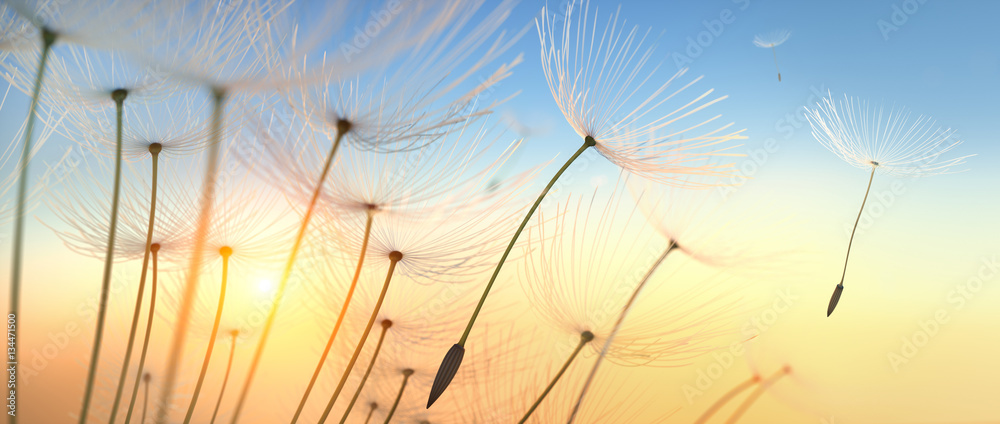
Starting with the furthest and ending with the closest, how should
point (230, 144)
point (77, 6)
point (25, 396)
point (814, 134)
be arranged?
point (814, 134) → point (25, 396) → point (230, 144) → point (77, 6)

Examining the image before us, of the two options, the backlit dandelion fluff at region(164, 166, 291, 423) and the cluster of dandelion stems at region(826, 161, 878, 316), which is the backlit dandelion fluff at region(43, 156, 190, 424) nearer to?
the backlit dandelion fluff at region(164, 166, 291, 423)

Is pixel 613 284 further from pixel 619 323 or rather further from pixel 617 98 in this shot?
pixel 617 98

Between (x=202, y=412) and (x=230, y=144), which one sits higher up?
(x=230, y=144)

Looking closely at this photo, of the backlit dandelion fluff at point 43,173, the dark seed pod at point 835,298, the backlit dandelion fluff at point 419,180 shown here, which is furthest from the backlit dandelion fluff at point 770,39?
the backlit dandelion fluff at point 43,173

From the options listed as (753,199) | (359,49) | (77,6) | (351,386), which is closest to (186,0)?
(77,6)

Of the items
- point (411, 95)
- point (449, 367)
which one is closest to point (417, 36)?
point (411, 95)

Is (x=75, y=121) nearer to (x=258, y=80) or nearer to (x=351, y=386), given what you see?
(x=258, y=80)
